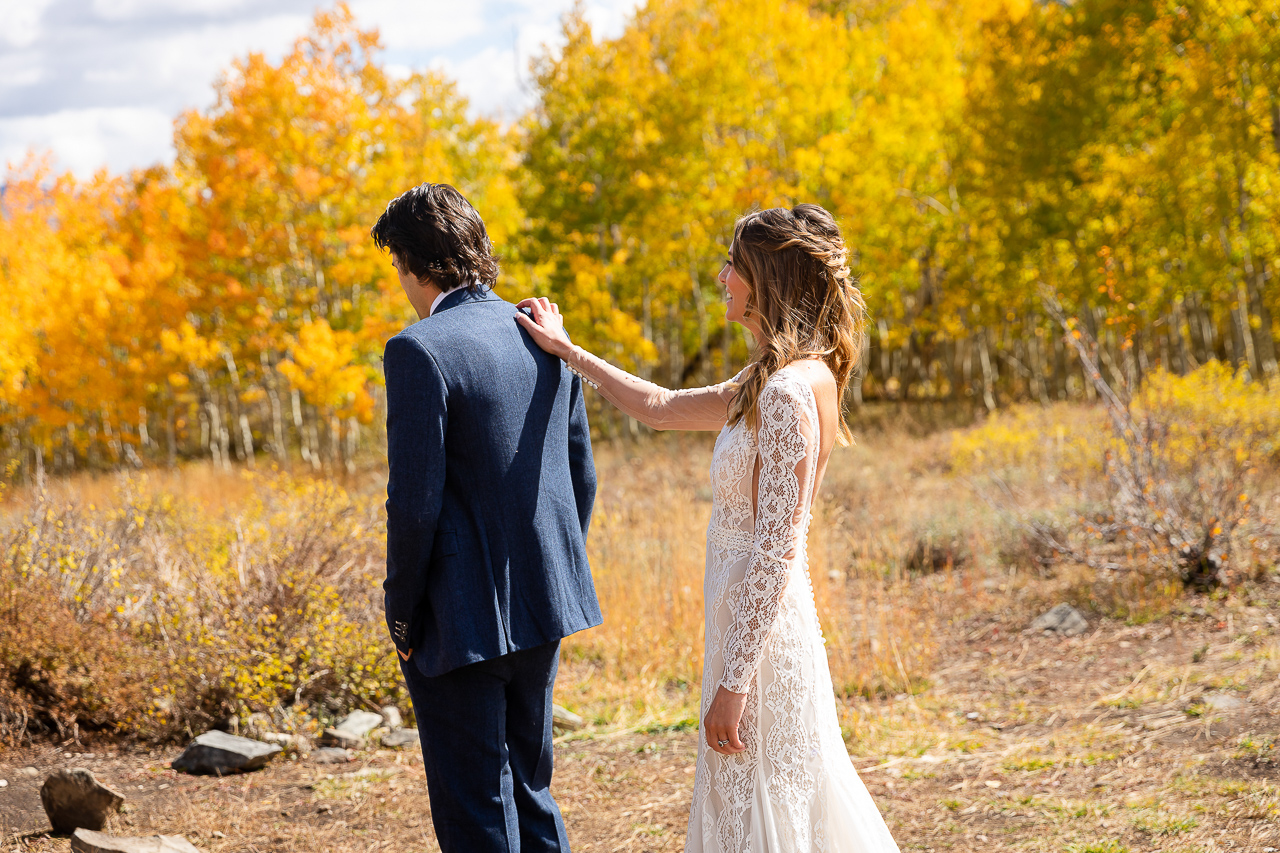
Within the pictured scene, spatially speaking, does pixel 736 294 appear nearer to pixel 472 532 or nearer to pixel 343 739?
pixel 472 532

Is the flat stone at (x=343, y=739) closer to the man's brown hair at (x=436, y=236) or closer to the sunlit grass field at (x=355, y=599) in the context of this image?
the sunlit grass field at (x=355, y=599)

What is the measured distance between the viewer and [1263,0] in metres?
12.8

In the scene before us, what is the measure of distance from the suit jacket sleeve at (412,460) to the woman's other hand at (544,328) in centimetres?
35

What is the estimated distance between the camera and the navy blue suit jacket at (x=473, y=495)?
201 centimetres

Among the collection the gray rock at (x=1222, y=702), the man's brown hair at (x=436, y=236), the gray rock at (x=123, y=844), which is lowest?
the gray rock at (x=1222, y=702)

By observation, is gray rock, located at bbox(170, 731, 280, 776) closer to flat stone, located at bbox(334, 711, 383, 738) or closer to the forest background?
flat stone, located at bbox(334, 711, 383, 738)

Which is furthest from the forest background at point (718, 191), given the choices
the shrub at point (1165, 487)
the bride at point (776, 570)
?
the bride at point (776, 570)

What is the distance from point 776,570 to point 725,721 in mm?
356

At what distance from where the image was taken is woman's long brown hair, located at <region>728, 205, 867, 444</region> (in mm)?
2094

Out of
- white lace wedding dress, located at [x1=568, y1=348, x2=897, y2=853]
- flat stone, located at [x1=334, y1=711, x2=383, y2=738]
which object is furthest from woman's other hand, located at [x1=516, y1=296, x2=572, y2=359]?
flat stone, located at [x1=334, y1=711, x2=383, y2=738]

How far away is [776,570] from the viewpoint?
204 centimetres

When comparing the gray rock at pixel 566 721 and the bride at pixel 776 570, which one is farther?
the gray rock at pixel 566 721

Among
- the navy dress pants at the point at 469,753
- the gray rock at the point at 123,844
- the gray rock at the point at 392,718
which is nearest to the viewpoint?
the navy dress pants at the point at 469,753

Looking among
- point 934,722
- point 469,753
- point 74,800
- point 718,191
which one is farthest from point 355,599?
point 718,191
